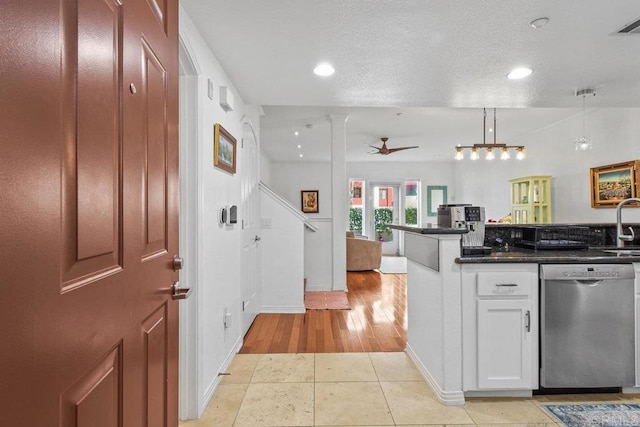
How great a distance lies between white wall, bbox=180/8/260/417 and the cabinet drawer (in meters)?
1.69

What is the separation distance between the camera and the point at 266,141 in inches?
249

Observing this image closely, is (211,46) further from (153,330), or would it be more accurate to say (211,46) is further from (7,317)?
(7,317)

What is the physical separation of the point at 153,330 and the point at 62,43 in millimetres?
731

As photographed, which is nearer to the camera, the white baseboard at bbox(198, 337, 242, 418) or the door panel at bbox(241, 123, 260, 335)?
the white baseboard at bbox(198, 337, 242, 418)

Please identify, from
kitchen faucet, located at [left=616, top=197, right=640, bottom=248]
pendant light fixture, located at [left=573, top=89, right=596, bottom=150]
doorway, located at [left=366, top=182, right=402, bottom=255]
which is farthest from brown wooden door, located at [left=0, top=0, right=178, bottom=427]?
doorway, located at [left=366, top=182, right=402, bottom=255]

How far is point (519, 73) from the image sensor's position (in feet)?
7.95

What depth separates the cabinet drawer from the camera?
1.97 metres

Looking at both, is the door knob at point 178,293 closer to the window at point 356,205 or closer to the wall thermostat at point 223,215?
the wall thermostat at point 223,215

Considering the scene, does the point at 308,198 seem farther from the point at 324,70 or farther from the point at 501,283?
the point at 501,283

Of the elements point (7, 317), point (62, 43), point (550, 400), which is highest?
point (62, 43)

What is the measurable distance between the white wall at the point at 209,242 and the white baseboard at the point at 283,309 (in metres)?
1.16

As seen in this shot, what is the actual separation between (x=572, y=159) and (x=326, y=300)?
4219 millimetres

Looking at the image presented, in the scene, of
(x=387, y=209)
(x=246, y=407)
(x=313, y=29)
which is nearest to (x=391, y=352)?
(x=246, y=407)

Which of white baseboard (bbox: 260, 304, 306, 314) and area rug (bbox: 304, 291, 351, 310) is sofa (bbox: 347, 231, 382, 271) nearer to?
area rug (bbox: 304, 291, 351, 310)
